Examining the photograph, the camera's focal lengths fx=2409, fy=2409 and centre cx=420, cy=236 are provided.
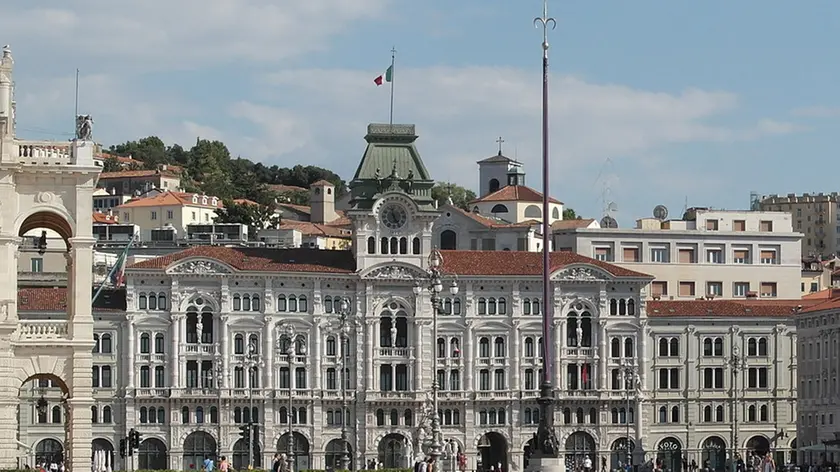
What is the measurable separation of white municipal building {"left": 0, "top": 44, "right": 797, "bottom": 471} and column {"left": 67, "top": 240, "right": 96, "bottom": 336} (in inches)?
2210

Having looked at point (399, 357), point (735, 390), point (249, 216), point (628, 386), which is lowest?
point (735, 390)

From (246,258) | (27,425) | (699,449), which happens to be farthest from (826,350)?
Result: (27,425)

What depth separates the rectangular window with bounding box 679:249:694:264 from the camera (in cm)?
16162

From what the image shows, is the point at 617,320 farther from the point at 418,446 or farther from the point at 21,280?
→ the point at 21,280

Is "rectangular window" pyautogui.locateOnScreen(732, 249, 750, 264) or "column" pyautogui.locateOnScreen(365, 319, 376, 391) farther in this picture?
"rectangular window" pyautogui.locateOnScreen(732, 249, 750, 264)

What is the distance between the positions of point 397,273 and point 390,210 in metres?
3.69

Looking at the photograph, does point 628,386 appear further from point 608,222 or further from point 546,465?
point 546,465

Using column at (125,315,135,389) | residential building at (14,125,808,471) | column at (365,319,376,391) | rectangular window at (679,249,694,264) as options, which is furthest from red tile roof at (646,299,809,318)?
column at (125,315,135,389)

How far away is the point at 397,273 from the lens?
138 metres

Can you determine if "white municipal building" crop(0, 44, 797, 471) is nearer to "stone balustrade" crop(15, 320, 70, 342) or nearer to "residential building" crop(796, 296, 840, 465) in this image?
"residential building" crop(796, 296, 840, 465)

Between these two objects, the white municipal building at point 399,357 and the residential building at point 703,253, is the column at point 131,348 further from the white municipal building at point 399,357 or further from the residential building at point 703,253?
the residential building at point 703,253

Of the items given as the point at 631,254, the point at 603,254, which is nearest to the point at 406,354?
the point at 603,254

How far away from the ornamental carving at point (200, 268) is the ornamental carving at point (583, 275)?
66.8 feet

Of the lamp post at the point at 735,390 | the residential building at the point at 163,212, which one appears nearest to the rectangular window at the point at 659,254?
the lamp post at the point at 735,390
